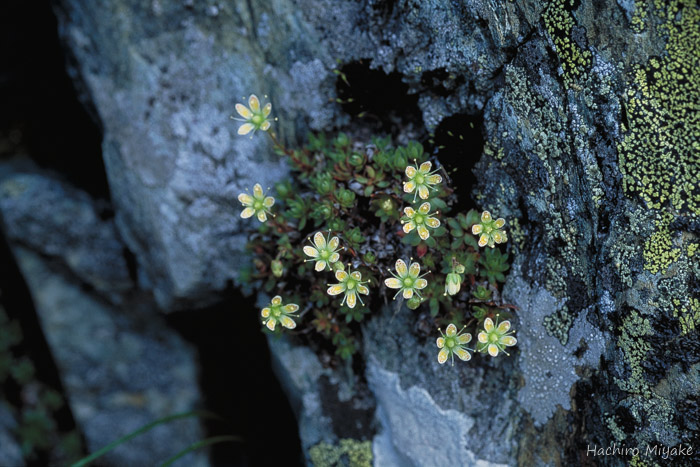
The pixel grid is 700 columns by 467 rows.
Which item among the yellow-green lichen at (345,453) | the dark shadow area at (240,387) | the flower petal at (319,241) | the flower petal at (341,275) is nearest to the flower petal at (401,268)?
the flower petal at (341,275)

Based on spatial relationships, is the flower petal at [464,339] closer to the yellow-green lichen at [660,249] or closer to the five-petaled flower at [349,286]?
the five-petaled flower at [349,286]

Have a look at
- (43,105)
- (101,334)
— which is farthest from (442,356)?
(43,105)

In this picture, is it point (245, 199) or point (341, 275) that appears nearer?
point (341, 275)

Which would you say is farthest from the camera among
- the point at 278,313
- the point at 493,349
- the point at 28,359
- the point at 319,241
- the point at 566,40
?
the point at 28,359

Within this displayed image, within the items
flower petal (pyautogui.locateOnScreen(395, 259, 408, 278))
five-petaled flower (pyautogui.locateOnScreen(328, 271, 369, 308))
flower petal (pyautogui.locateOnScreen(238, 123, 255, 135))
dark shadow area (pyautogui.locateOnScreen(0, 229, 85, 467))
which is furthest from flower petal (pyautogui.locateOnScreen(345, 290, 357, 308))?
dark shadow area (pyautogui.locateOnScreen(0, 229, 85, 467))

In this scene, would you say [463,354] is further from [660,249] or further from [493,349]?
[660,249]

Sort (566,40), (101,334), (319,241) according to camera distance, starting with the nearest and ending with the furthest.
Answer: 1. (566,40)
2. (319,241)
3. (101,334)
